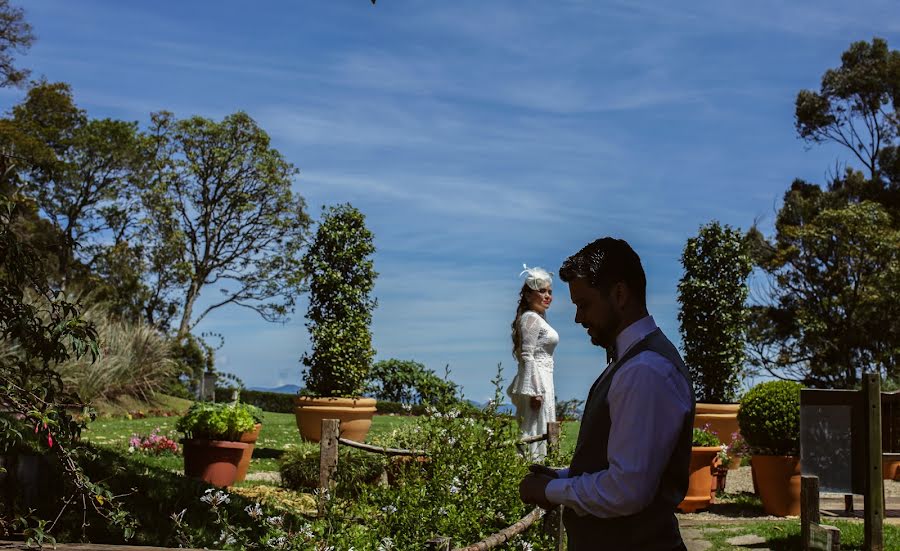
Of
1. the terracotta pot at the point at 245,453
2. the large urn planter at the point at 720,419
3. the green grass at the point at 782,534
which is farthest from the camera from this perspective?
the large urn planter at the point at 720,419

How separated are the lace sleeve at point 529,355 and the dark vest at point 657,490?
229 inches

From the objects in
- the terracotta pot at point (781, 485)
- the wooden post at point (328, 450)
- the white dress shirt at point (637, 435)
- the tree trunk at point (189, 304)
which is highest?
the tree trunk at point (189, 304)

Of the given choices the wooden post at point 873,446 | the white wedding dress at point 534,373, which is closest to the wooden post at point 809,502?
the wooden post at point 873,446

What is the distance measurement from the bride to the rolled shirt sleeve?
6.00 meters

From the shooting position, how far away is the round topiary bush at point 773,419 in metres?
10.2

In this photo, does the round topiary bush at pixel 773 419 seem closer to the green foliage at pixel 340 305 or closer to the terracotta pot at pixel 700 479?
the terracotta pot at pixel 700 479

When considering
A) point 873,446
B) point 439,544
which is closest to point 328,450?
point 439,544

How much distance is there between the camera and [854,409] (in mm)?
6977

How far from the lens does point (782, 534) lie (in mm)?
8445

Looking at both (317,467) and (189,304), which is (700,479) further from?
(189,304)

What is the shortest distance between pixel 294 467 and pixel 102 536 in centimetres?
433

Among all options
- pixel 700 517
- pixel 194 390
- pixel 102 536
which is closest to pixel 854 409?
pixel 700 517

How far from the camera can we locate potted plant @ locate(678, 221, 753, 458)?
13.7 metres

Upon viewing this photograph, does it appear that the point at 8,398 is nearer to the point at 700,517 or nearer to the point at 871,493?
the point at 871,493
